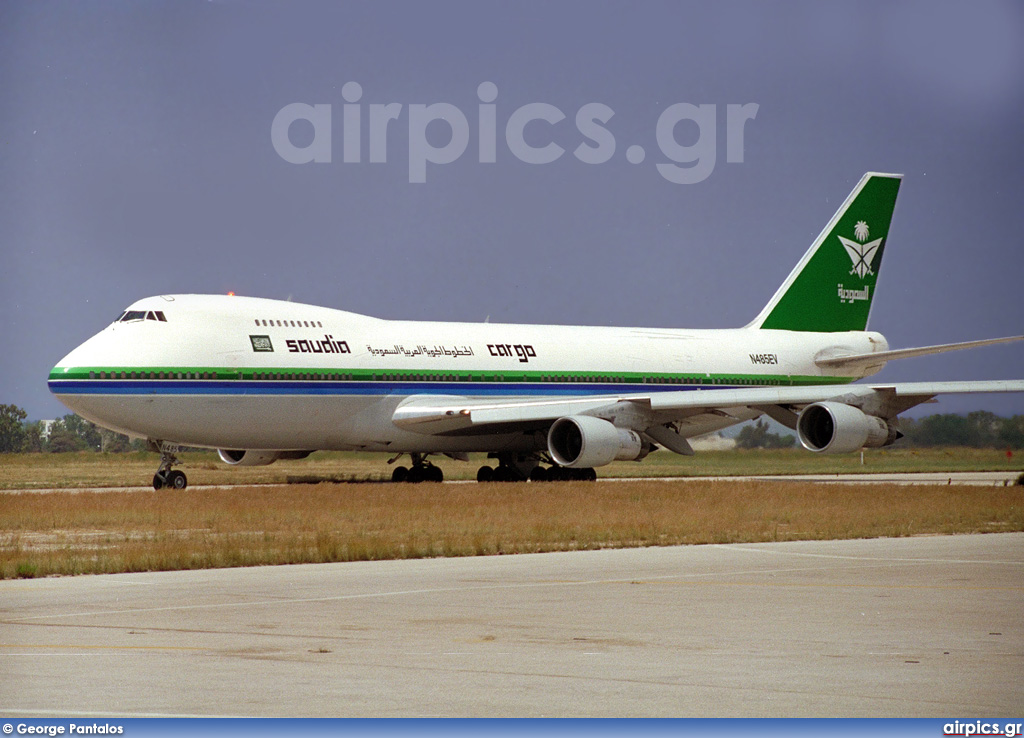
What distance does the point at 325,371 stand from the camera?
31.0 meters

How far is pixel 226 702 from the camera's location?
295 inches

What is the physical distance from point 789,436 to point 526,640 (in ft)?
139

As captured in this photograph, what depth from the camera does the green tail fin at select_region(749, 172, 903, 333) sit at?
41531 millimetres

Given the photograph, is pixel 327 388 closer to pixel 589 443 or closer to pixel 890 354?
pixel 589 443

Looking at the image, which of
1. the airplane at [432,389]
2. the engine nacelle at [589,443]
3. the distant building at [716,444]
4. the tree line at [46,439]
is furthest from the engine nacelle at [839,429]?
the tree line at [46,439]

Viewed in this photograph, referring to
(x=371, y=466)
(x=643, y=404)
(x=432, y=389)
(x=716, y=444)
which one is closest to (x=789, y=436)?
(x=716, y=444)

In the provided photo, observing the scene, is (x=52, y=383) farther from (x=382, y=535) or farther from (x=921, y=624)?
(x=921, y=624)

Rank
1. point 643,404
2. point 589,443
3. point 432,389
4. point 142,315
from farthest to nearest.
Answer: point 432,389
point 643,404
point 589,443
point 142,315

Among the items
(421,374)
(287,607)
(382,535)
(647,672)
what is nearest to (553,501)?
(382,535)

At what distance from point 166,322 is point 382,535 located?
12598 millimetres

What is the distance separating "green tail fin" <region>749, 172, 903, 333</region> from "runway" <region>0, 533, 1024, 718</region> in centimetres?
2642

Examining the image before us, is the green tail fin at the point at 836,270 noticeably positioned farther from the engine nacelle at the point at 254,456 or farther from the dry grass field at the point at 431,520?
the engine nacelle at the point at 254,456

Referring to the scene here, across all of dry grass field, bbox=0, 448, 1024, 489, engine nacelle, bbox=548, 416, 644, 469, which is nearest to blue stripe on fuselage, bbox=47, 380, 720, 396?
engine nacelle, bbox=548, 416, 644, 469

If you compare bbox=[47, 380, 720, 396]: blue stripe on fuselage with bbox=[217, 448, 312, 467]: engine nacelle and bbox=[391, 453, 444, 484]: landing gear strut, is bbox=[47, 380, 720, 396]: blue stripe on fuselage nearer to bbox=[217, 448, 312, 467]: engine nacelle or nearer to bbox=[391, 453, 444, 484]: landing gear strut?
bbox=[391, 453, 444, 484]: landing gear strut
